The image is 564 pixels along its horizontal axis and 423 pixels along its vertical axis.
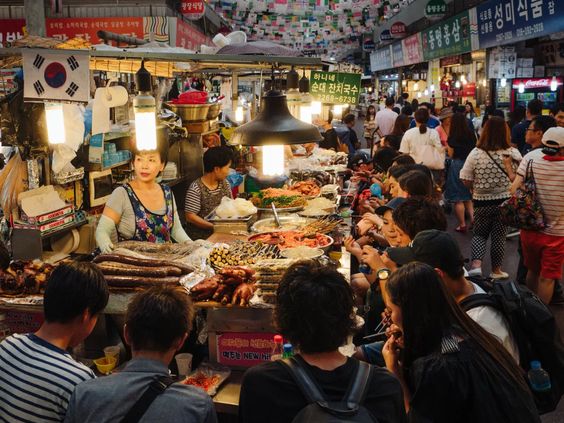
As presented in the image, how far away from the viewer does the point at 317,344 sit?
7.80 ft

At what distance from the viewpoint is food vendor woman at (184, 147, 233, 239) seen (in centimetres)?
679

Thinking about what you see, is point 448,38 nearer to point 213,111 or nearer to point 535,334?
point 213,111

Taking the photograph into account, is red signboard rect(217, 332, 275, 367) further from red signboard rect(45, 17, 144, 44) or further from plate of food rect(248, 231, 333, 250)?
red signboard rect(45, 17, 144, 44)

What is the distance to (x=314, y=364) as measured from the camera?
235cm

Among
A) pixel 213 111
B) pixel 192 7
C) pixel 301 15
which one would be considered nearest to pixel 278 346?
pixel 213 111

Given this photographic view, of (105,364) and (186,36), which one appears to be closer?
(105,364)

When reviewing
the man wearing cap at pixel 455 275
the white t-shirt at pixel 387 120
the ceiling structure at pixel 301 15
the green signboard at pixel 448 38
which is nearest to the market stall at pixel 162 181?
the man wearing cap at pixel 455 275

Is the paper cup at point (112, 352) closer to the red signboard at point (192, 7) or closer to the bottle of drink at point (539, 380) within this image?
the bottle of drink at point (539, 380)

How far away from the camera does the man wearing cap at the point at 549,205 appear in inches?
255

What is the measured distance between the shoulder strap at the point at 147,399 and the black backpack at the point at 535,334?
165 centimetres

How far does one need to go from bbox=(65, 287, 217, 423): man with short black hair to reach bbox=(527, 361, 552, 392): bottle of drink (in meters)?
1.67

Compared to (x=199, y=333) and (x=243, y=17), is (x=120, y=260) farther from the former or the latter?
(x=243, y=17)

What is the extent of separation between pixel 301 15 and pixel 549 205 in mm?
19241

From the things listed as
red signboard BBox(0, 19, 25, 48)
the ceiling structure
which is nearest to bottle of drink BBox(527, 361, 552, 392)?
red signboard BBox(0, 19, 25, 48)
